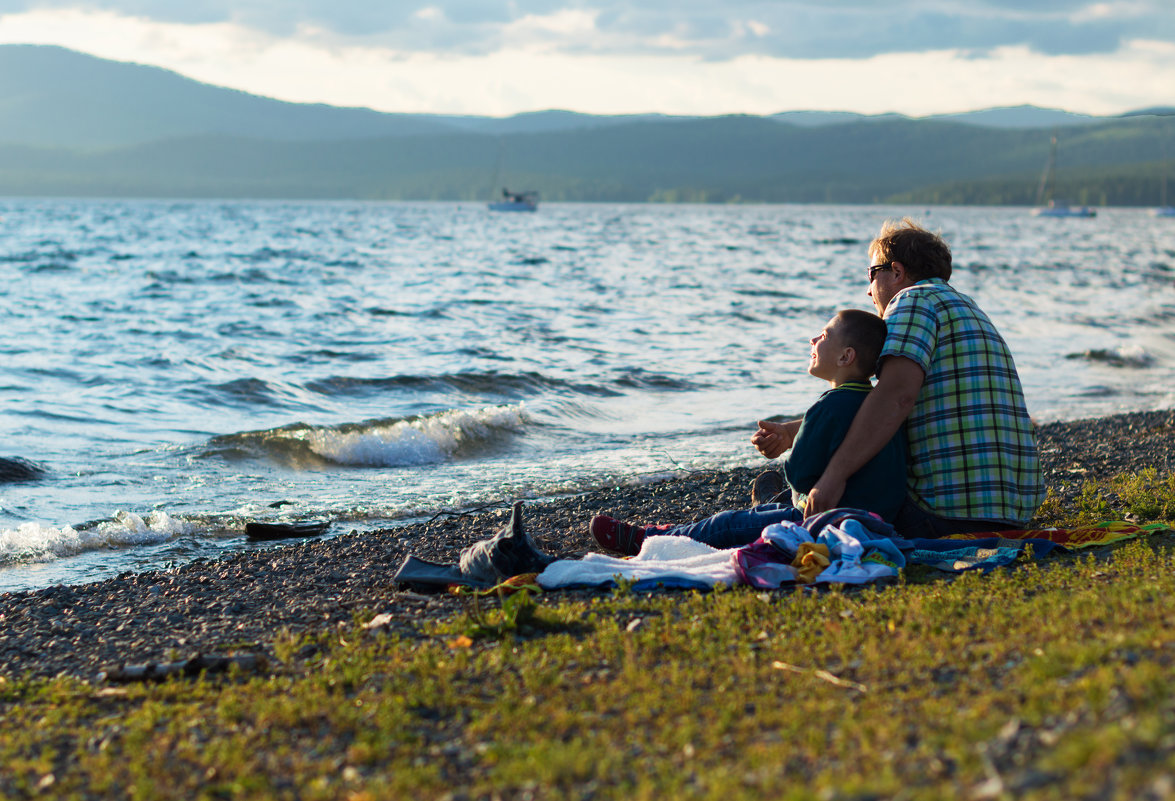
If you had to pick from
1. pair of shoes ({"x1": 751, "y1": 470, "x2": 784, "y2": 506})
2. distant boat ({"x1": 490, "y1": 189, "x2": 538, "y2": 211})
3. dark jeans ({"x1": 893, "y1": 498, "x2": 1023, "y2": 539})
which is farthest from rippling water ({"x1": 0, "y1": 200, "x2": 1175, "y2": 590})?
distant boat ({"x1": 490, "y1": 189, "x2": 538, "y2": 211})

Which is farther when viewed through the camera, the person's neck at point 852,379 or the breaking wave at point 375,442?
the breaking wave at point 375,442

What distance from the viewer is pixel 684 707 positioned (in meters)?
3.90

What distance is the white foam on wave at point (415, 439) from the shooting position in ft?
43.1

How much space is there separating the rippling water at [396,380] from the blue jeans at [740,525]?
446cm

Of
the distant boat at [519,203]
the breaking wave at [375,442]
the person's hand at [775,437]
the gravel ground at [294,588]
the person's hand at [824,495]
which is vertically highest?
the distant boat at [519,203]

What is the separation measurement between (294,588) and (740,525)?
3042 mm

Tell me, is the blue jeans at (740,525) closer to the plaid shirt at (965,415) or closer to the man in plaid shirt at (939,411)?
the man in plaid shirt at (939,411)

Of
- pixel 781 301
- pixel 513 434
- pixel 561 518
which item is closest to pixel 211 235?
pixel 781 301

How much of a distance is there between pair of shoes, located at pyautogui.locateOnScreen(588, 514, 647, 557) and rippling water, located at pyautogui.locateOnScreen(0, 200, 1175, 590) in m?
3.81

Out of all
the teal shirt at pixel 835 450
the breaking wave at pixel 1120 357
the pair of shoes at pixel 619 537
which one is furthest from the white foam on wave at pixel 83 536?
the breaking wave at pixel 1120 357

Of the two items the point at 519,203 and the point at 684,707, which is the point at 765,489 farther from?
the point at 519,203

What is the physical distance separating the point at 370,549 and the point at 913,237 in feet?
15.5

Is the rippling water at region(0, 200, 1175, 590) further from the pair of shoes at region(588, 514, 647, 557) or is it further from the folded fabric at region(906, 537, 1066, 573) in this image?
the folded fabric at region(906, 537, 1066, 573)

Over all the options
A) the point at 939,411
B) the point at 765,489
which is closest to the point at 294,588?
the point at 765,489
